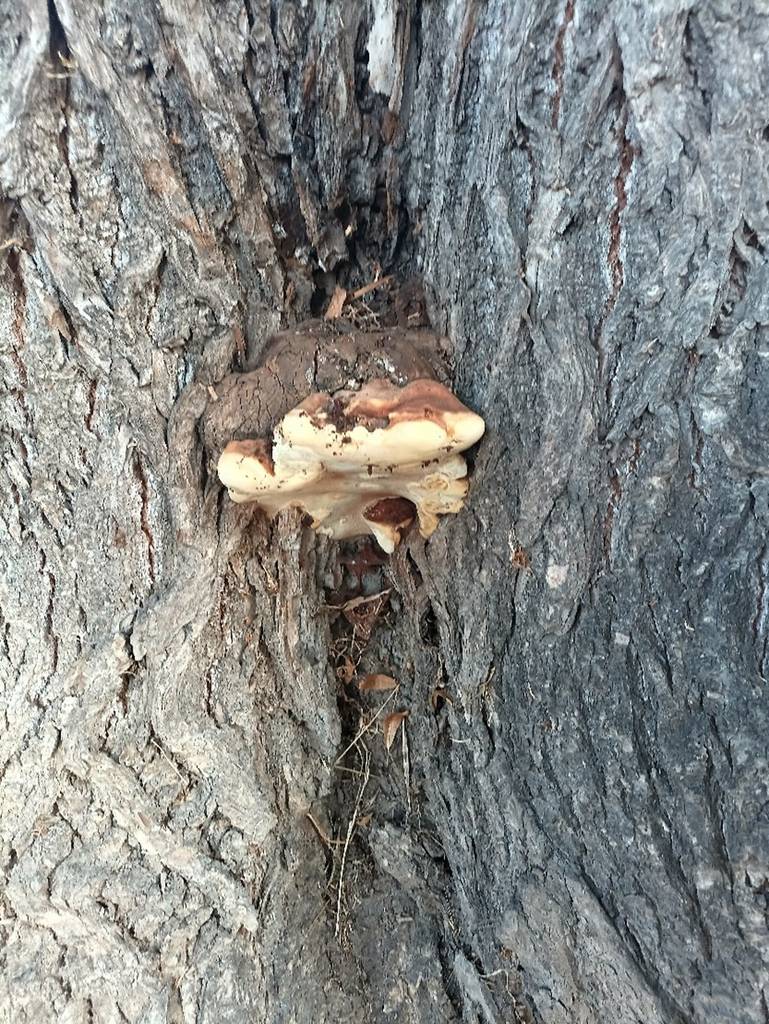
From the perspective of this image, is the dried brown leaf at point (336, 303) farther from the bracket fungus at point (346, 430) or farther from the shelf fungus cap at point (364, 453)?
the shelf fungus cap at point (364, 453)

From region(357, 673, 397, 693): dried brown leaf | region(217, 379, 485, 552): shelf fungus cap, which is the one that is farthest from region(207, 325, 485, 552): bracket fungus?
region(357, 673, 397, 693): dried brown leaf

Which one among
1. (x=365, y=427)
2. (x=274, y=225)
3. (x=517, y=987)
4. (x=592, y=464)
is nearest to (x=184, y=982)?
(x=517, y=987)

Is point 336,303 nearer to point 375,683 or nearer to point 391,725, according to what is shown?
point 375,683

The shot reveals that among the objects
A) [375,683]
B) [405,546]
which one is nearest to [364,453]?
[405,546]

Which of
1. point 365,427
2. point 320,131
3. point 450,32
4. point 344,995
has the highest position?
point 450,32

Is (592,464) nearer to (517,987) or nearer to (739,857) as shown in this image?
(739,857)

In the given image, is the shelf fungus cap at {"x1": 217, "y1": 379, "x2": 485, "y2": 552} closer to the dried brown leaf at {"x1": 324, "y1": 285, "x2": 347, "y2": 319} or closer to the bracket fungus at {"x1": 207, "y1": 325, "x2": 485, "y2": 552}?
the bracket fungus at {"x1": 207, "y1": 325, "x2": 485, "y2": 552}
